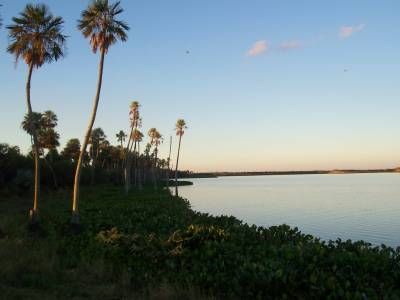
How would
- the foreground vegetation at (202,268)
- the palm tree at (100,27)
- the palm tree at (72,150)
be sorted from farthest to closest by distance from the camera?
1. the palm tree at (72,150)
2. the palm tree at (100,27)
3. the foreground vegetation at (202,268)

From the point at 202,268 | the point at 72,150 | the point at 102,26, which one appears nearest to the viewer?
the point at 202,268

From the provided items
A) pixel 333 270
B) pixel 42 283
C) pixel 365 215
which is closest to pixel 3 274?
pixel 42 283

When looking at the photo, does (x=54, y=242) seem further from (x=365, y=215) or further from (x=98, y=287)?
(x=365, y=215)

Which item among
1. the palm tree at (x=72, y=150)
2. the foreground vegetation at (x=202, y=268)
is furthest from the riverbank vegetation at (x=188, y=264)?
the palm tree at (x=72, y=150)

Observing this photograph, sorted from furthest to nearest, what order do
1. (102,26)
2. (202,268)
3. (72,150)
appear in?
(72,150), (102,26), (202,268)

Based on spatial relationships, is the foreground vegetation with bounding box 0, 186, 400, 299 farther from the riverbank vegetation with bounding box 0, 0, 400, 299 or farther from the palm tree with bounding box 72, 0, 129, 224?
the palm tree with bounding box 72, 0, 129, 224

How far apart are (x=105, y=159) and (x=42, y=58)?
290 feet

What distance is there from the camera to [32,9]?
25047 millimetres

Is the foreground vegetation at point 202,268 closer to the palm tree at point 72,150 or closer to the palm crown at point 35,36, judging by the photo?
the palm crown at point 35,36

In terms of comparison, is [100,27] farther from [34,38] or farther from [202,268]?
[202,268]

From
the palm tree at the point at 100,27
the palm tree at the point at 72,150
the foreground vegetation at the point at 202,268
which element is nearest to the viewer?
the foreground vegetation at the point at 202,268

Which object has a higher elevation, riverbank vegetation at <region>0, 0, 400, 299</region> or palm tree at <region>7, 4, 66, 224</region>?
Answer: palm tree at <region>7, 4, 66, 224</region>

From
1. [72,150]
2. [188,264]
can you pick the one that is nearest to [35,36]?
[188,264]

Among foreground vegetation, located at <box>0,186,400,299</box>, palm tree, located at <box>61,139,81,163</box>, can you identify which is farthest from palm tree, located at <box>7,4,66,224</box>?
palm tree, located at <box>61,139,81,163</box>
